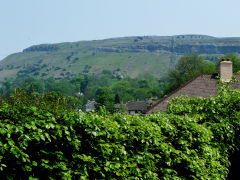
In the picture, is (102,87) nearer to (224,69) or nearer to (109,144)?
(224,69)

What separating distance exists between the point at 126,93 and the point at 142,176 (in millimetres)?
131051

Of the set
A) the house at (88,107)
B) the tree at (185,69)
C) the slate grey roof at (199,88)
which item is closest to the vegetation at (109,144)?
the house at (88,107)

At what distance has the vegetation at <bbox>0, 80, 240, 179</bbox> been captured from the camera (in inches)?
218

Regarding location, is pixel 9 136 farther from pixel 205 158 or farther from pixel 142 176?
pixel 205 158

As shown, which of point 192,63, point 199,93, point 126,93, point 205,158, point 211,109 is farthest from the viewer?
point 126,93

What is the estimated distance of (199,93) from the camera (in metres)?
24.9

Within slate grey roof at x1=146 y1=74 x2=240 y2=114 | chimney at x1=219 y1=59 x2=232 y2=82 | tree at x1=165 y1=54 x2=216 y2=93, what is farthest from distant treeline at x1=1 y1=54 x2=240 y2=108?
chimney at x1=219 y1=59 x2=232 y2=82

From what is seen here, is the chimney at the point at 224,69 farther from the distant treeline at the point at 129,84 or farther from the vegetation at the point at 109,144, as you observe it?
the vegetation at the point at 109,144

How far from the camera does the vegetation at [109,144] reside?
5539mm

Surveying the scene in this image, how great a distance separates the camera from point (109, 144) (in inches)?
266

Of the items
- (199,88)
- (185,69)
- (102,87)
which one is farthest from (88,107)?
(102,87)

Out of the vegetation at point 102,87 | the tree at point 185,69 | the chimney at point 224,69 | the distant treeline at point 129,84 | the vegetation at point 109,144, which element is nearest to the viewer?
the vegetation at point 109,144

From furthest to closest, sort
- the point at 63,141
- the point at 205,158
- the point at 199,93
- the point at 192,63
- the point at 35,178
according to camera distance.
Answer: the point at 192,63 → the point at 199,93 → the point at 205,158 → the point at 63,141 → the point at 35,178

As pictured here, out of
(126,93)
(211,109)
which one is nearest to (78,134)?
(211,109)
